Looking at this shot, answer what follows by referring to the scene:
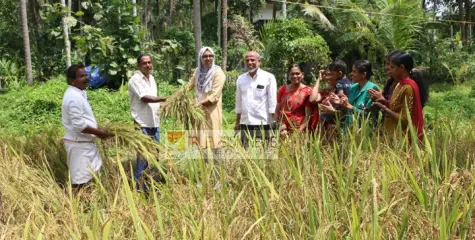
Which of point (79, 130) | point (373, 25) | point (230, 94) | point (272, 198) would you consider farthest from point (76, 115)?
point (373, 25)

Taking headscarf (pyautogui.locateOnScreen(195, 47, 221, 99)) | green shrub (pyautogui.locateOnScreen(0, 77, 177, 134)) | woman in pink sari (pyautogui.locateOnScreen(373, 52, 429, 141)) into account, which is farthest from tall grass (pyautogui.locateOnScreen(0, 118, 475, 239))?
green shrub (pyautogui.locateOnScreen(0, 77, 177, 134))

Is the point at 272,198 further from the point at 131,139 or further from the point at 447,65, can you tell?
the point at 447,65

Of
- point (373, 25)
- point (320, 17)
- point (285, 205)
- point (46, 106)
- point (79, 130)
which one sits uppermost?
point (320, 17)

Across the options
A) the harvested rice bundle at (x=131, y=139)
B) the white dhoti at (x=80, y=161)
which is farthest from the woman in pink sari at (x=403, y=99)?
the white dhoti at (x=80, y=161)

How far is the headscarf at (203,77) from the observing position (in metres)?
3.62

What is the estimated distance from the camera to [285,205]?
1771 mm

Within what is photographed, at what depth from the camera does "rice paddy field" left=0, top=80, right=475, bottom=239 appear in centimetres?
155

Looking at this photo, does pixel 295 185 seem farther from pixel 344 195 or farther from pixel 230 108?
pixel 230 108

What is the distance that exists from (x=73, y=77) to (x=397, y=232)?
2.11m

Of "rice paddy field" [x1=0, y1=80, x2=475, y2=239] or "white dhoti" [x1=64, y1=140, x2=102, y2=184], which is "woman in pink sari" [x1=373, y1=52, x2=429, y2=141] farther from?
"white dhoti" [x1=64, y1=140, x2=102, y2=184]

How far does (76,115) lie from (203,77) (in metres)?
1.09

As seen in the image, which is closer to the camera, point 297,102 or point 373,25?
point 297,102

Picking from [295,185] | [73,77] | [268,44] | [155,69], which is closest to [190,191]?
[295,185]

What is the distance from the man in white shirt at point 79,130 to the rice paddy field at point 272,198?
0.15 m
